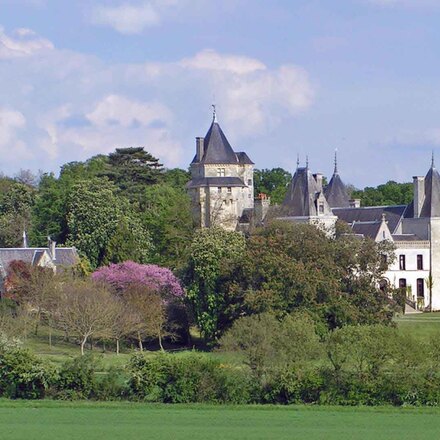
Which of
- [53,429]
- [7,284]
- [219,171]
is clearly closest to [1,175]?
[219,171]

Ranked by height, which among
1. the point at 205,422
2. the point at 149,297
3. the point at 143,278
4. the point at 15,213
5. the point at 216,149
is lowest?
the point at 205,422

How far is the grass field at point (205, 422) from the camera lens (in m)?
29.5

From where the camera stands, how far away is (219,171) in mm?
73438

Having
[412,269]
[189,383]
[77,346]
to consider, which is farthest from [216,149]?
[189,383]

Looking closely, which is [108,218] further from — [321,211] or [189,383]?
[189,383]

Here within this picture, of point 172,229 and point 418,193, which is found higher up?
point 418,193

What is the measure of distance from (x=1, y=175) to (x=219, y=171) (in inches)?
1647

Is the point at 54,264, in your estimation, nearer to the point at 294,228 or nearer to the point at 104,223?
the point at 104,223

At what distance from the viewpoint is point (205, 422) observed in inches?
1265

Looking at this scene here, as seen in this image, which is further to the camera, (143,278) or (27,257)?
(27,257)

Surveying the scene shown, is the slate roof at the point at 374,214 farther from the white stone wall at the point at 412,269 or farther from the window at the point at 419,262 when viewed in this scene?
the window at the point at 419,262

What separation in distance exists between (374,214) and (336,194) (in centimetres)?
627

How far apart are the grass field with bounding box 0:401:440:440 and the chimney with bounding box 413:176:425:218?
35678 millimetres

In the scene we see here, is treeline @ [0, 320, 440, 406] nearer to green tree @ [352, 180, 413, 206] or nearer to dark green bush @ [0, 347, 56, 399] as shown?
dark green bush @ [0, 347, 56, 399]
